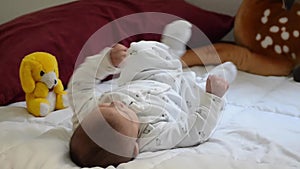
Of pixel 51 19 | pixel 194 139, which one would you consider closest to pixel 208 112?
pixel 194 139

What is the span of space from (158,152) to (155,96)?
19 cm

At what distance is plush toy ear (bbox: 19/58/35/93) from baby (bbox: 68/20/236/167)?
11cm

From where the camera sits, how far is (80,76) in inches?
49.8

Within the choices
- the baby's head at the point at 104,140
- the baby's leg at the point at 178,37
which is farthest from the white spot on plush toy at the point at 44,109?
the baby's leg at the point at 178,37

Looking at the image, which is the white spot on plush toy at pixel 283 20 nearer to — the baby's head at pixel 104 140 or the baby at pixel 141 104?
the baby at pixel 141 104

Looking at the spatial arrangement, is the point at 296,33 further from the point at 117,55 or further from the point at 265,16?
the point at 117,55

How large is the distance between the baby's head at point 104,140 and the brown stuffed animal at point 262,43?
2.12 ft

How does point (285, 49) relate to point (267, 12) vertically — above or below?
below

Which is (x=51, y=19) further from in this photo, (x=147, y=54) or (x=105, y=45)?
(x=147, y=54)

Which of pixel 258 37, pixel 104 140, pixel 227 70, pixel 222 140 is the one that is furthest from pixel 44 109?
pixel 258 37

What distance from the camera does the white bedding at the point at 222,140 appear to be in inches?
38.7

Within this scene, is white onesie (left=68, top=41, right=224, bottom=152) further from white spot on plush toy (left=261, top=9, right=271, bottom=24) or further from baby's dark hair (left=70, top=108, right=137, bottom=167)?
white spot on plush toy (left=261, top=9, right=271, bottom=24)

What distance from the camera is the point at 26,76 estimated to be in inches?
50.4

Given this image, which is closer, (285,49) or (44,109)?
(44,109)
